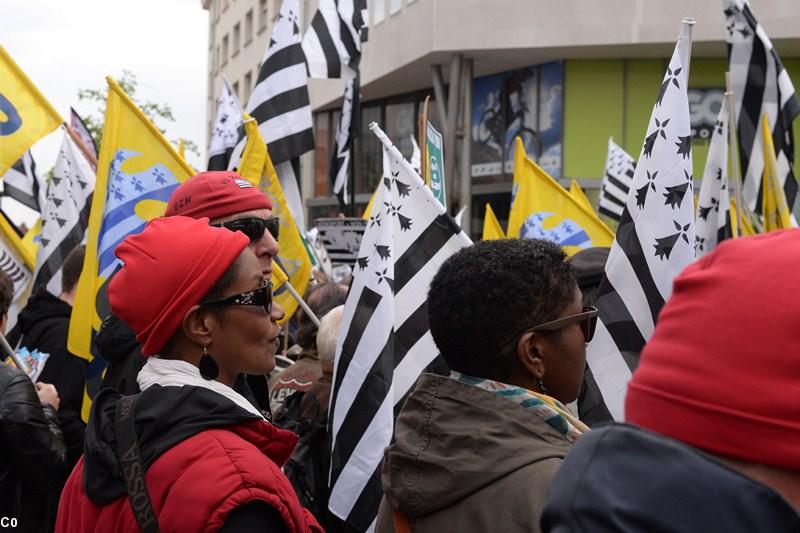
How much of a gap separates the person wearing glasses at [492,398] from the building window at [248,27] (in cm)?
4306

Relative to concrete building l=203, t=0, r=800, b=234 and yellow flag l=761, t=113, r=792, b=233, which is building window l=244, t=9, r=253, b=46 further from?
yellow flag l=761, t=113, r=792, b=233

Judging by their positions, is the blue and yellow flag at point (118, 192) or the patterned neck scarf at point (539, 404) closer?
the patterned neck scarf at point (539, 404)

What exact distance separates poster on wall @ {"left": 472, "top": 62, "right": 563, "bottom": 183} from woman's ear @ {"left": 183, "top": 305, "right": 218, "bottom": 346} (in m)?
23.3

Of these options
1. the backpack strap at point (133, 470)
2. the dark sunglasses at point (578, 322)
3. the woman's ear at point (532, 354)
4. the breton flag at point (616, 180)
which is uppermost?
the dark sunglasses at point (578, 322)

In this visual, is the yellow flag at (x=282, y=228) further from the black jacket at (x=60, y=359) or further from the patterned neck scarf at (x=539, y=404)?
the patterned neck scarf at (x=539, y=404)

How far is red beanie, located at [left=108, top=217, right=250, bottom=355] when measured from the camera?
2568mm

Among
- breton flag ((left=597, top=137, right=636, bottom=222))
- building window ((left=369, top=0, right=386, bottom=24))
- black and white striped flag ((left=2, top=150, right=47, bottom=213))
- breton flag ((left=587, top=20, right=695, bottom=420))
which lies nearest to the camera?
breton flag ((left=587, top=20, right=695, bottom=420))

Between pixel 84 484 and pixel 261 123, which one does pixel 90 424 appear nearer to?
pixel 84 484

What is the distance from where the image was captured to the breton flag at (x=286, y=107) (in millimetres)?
7125

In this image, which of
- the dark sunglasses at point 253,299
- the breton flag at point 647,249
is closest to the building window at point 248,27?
the breton flag at point 647,249

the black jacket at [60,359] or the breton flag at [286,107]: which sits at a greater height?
the breton flag at [286,107]

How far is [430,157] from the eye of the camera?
605 centimetres

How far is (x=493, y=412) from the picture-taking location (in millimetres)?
2199

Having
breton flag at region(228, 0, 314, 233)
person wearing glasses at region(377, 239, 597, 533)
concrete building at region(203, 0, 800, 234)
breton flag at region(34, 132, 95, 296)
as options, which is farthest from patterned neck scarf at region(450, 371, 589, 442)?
concrete building at region(203, 0, 800, 234)
